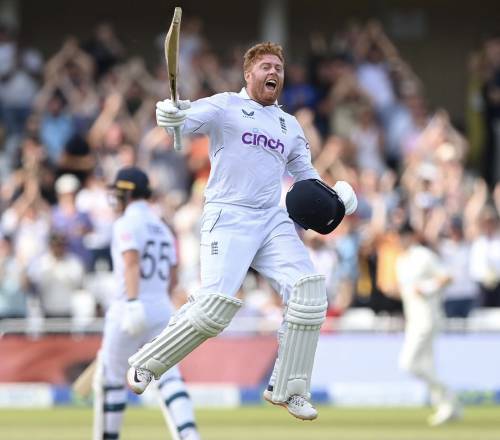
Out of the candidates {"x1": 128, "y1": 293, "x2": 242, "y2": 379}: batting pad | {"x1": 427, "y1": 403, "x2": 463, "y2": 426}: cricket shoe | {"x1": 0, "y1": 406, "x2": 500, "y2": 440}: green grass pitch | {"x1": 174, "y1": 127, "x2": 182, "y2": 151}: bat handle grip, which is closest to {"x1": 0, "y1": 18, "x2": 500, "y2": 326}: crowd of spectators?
{"x1": 0, "y1": 406, "x2": 500, "y2": 440}: green grass pitch

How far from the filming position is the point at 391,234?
60.6 ft

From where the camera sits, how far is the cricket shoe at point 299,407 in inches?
365

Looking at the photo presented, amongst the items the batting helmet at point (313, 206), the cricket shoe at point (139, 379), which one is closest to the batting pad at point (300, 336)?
the batting helmet at point (313, 206)

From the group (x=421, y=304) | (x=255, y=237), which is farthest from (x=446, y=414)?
(x=255, y=237)

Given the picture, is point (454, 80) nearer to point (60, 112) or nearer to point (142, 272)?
point (60, 112)

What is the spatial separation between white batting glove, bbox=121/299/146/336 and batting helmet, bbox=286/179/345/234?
6.44 feet

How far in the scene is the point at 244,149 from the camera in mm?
9359

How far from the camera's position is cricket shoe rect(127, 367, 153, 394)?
9.36 metres

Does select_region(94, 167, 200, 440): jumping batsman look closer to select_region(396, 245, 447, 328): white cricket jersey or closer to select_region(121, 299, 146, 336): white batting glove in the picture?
select_region(121, 299, 146, 336): white batting glove

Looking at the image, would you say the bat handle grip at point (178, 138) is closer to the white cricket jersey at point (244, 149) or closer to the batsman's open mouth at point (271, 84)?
the white cricket jersey at point (244, 149)

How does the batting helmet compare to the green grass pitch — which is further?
the green grass pitch

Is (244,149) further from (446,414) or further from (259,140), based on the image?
(446,414)

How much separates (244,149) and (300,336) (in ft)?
3.79

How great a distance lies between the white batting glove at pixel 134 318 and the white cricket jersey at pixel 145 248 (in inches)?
7.3
